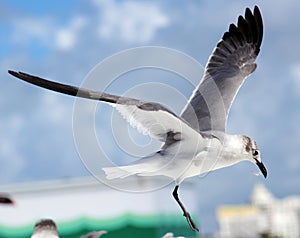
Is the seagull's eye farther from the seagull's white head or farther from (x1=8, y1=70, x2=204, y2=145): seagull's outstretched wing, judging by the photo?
(x1=8, y1=70, x2=204, y2=145): seagull's outstretched wing

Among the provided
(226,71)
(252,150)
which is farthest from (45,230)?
(226,71)

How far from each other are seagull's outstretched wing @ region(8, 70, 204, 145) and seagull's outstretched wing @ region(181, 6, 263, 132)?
16.6 inches

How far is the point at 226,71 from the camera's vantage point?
14.7 ft

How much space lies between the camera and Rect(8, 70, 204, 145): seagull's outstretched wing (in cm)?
253

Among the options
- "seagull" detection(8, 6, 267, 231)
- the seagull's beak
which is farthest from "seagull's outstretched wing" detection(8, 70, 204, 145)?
the seagull's beak

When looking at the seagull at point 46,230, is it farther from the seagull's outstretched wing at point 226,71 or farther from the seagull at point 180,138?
the seagull's outstretched wing at point 226,71

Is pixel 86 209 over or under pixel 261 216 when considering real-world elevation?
under

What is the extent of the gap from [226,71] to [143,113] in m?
1.75

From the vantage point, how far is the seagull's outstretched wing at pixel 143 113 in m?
2.53

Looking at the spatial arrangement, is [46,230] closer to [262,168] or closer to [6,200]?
[6,200]

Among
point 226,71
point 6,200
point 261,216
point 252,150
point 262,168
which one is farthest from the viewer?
point 261,216

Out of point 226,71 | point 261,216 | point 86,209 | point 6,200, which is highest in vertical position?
point 261,216

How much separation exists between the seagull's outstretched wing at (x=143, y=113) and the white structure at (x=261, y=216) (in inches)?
4851

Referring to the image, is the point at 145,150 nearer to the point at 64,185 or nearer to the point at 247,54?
the point at 247,54
